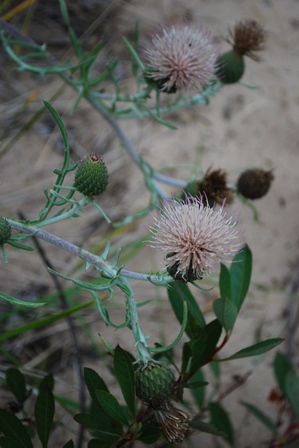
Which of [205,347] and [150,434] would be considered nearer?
[150,434]

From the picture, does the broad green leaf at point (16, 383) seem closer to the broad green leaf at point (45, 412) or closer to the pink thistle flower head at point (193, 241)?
the broad green leaf at point (45, 412)

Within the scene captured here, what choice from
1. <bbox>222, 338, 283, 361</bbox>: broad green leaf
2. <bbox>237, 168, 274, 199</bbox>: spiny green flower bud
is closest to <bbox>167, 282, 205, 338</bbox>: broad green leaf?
<bbox>222, 338, 283, 361</bbox>: broad green leaf

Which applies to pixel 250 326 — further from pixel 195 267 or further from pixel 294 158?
pixel 195 267

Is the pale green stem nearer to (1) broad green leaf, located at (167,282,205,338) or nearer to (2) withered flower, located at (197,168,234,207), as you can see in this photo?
(1) broad green leaf, located at (167,282,205,338)

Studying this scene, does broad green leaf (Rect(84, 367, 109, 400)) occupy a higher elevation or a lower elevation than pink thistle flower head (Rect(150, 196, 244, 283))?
lower

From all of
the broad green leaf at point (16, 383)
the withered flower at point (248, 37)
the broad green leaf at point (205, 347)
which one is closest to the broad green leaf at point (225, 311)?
the broad green leaf at point (205, 347)

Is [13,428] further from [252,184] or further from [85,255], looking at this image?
[252,184]

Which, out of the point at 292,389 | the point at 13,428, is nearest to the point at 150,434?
the point at 13,428
